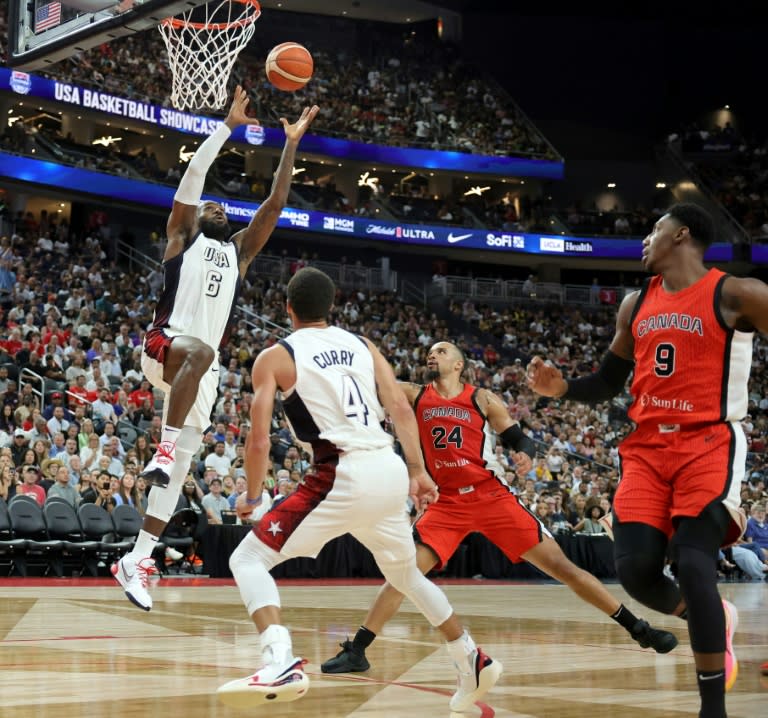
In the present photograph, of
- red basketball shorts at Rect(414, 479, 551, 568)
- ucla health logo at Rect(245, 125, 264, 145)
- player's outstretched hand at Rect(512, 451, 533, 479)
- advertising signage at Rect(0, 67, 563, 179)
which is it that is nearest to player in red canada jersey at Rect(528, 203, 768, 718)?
player's outstretched hand at Rect(512, 451, 533, 479)

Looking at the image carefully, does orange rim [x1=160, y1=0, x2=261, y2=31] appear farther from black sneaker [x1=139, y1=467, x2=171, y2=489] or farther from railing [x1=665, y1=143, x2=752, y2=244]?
railing [x1=665, y1=143, x2=752, y2=244]

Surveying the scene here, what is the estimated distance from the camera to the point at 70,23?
33.5 ft

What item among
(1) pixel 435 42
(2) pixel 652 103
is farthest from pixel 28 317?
(2) pixel 652 103

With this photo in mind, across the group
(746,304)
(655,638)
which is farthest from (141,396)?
(746,304)

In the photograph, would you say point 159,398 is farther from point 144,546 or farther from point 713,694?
point 713,694

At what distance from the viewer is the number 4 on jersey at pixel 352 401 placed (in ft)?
15.9

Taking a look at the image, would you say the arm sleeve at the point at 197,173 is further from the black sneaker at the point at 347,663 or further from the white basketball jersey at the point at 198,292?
the black sneaker at the point at 347,663

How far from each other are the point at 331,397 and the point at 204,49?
7485 millimetres

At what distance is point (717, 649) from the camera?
13.6ft

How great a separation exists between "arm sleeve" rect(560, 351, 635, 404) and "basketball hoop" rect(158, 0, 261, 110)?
270 inches

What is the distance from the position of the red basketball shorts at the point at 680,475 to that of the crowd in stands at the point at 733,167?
121 feet

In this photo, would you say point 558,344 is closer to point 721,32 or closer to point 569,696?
point 721,32

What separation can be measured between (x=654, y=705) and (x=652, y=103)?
42.9m

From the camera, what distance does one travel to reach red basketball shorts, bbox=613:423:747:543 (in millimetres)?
4344
